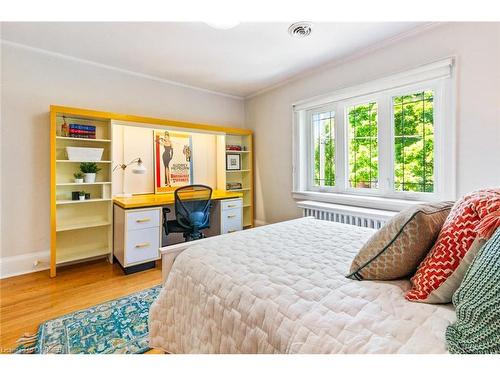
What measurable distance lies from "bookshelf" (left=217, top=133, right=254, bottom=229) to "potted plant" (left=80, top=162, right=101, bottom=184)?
68.8 inches

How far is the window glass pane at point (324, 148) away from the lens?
→ 327 centimetres

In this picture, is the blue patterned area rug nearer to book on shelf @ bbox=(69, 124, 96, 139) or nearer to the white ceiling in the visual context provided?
book on shelf @ bbox=(69, 124, 96, 139)

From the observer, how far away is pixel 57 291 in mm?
2293

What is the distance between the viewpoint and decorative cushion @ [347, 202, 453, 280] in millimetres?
961

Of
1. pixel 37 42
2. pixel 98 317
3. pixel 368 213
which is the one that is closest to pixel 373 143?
pixel 368 213

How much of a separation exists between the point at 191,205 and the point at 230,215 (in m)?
0.78

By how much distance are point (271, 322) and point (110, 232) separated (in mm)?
2825

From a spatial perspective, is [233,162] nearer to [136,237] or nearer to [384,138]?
[136,237]

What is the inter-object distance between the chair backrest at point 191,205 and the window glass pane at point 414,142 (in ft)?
7.16

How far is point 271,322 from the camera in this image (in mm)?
827

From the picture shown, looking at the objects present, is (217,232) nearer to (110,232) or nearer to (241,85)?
(110,232)

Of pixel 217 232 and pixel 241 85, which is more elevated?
pixel 241 85
